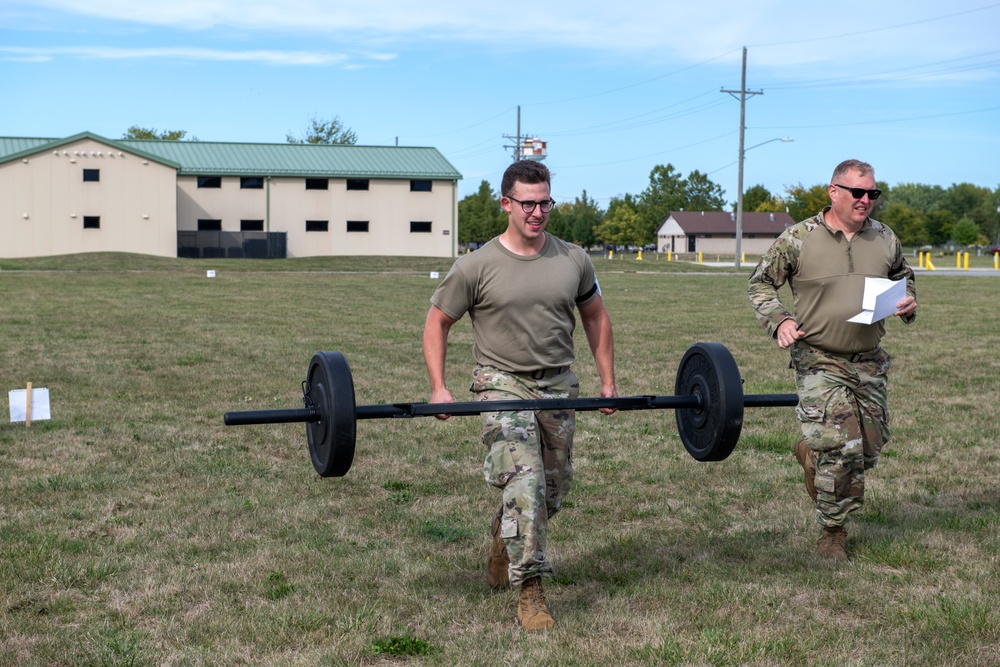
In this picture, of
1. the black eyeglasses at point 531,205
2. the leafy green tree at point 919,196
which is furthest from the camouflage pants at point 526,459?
the leafy green tree at point 919,196

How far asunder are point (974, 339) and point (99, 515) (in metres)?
15.8

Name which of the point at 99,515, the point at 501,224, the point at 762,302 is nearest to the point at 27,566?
the point at 99,515

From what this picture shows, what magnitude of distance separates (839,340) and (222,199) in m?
58.8

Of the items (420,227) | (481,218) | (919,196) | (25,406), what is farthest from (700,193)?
(25,406)

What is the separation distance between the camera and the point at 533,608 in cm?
497

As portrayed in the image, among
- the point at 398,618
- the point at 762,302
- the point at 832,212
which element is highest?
the point at 832,212

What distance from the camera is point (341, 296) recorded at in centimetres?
3027

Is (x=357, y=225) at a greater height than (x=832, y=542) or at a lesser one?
greater

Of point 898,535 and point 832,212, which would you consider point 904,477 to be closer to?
point 898,535

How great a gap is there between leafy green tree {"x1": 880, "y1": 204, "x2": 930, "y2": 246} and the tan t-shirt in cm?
12869

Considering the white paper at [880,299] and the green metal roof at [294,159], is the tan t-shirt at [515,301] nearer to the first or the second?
the white paper at [880,299]

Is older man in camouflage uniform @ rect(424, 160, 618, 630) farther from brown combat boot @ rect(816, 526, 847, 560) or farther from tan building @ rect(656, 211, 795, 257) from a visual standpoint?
tan building @ rect(656, 211, 795, 257)

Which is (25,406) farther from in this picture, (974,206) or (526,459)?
(974,206)

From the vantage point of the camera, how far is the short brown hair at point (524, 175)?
511 centimetres
